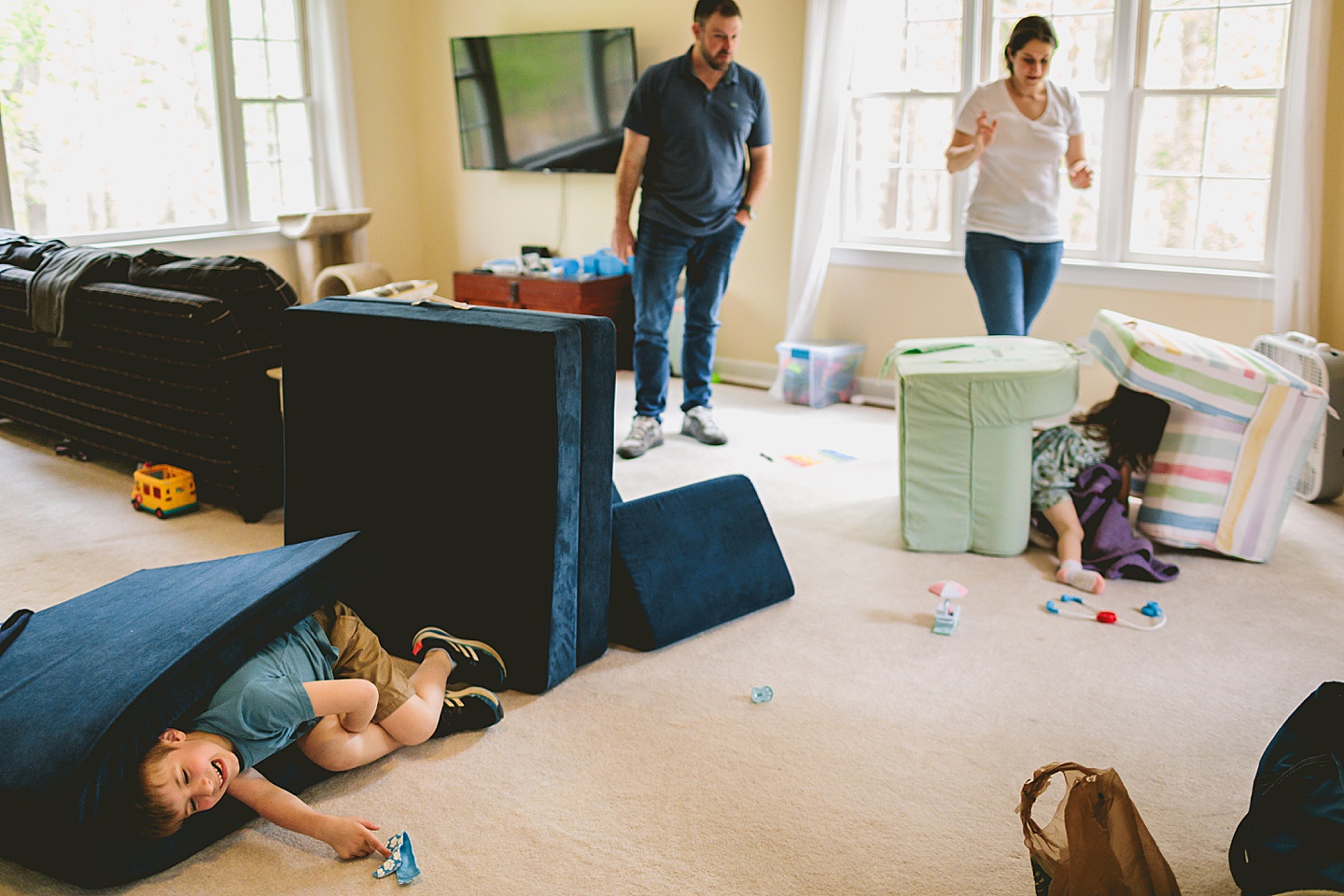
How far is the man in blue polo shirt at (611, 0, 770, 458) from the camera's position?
4.19m

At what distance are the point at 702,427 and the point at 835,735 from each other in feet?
7.60

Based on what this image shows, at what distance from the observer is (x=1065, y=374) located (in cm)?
329

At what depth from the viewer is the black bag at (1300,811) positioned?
151 centimetres

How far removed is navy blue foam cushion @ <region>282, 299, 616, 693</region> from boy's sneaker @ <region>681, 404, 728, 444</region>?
6.34 feet

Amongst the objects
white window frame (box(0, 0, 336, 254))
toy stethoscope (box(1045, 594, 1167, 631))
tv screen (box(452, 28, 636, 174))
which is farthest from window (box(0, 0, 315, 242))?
toy stethoscope (box(1045, 594, 1167, 631))

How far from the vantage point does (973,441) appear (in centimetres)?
327

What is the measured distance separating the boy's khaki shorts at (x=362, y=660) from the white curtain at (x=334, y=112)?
426cm

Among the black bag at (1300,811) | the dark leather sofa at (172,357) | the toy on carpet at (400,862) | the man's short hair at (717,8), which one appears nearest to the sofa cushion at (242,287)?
the dark leather sofa at (172,357)

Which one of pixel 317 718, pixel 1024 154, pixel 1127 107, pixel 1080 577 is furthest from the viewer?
pixel 1127 107

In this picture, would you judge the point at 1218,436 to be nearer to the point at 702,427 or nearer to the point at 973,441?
the point at 973,441

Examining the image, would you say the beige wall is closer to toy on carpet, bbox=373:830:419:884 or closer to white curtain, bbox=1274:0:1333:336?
white curtain, bbox=1274:0:1333:336

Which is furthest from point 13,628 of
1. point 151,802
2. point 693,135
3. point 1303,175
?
point 1303,175

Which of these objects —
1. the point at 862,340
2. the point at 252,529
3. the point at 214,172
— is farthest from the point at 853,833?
the point at 214,172

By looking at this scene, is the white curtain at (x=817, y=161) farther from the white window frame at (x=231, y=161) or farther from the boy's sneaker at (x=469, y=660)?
the boy's sneaker at (x=469, y=660)
